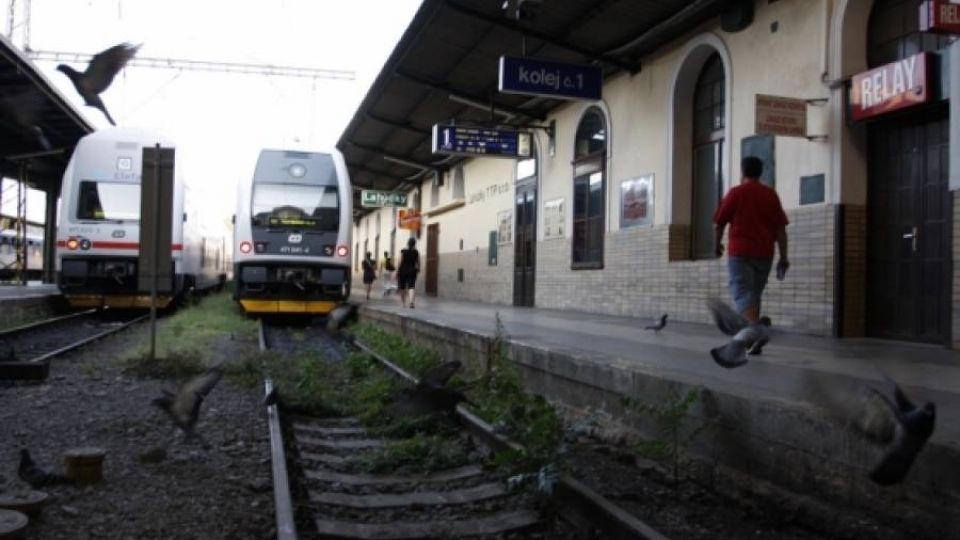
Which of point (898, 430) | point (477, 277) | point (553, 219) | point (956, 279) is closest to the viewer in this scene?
point (898, 430)

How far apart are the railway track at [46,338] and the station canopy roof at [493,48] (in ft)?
24.6

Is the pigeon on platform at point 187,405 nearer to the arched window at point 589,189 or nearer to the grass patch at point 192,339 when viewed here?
the grass patch at point 192,339

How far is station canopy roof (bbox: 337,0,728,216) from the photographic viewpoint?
11.8m

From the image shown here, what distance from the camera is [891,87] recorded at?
319 inches

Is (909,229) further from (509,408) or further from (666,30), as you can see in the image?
(509,408)

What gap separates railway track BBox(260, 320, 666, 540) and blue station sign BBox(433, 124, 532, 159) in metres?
10.6

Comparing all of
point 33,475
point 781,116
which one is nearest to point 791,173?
point 781,116

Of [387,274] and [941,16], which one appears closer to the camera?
[941,16]

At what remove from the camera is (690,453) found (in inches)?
197

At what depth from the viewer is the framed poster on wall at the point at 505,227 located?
19.7 m

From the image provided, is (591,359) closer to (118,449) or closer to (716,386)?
(716,386)

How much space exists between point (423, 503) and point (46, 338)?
10279 mm

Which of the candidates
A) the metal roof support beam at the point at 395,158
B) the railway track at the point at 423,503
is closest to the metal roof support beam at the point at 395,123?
the metal roof support beam at the point at 395,158

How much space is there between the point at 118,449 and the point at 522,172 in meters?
14.5
